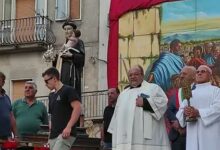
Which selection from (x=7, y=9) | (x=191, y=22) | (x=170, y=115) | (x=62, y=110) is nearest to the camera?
(x=62, y=110)

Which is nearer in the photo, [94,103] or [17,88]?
[94,103]

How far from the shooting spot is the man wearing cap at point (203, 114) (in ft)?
27.6

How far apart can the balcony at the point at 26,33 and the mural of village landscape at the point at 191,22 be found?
5.77 m

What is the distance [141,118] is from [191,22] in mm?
12716

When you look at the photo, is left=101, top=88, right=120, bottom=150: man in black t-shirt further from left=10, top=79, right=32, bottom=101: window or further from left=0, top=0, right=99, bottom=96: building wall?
left=10, top=79, right=32, bottom=101: window

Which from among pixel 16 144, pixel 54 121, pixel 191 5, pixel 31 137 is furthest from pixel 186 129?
pixel 191 5

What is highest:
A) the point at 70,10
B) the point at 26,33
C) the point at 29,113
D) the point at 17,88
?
the point at 70,10

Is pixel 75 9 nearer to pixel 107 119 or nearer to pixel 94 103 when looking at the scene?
pixel 94 103

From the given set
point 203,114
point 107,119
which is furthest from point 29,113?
point 203,114

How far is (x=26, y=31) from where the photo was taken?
26.6 meters

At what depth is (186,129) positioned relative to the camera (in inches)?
344

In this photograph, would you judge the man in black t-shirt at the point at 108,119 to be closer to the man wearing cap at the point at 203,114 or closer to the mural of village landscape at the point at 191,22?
the man wearing cap at the point at 203,114

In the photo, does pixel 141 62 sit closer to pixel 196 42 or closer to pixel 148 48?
pixel 148 48

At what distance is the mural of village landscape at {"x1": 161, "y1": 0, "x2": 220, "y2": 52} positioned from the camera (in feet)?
67.6
